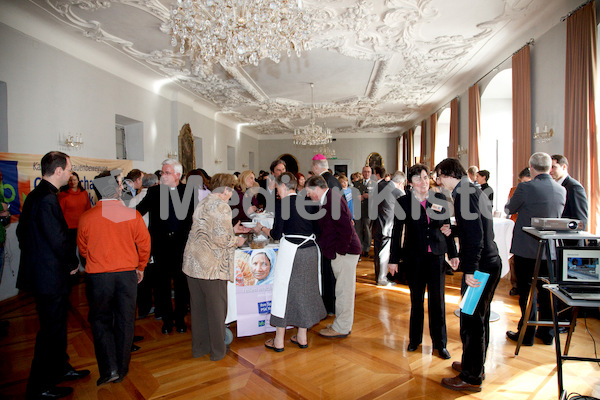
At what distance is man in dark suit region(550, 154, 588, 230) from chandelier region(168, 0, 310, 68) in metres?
3.12

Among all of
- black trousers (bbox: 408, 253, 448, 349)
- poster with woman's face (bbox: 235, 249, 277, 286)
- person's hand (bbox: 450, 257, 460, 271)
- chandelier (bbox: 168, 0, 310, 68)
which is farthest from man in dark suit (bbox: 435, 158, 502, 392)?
chandelier (bbox: 168, 0, 310, 68)

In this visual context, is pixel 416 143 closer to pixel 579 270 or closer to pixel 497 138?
pixel 497 138

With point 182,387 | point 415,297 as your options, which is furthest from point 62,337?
point 415,297

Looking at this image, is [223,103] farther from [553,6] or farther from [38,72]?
[553,6]

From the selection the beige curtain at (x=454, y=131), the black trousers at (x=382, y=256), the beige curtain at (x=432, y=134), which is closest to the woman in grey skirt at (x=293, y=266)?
the black trousers at (x=382, y=256)

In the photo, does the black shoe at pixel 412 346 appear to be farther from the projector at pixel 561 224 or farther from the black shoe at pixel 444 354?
the projector at pixel 561 224

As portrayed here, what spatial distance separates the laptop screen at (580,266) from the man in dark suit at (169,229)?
3.21 m

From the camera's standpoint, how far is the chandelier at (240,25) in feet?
10.3

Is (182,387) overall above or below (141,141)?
below

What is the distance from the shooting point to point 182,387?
9.18 ft

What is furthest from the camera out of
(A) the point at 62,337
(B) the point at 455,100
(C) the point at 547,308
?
(B) the point at 455,100

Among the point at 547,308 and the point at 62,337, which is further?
the point at 547,308

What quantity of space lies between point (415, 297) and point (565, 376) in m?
1.31

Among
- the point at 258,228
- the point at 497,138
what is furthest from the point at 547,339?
the point at 497,138
